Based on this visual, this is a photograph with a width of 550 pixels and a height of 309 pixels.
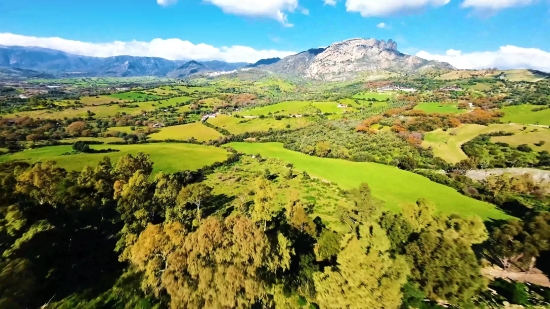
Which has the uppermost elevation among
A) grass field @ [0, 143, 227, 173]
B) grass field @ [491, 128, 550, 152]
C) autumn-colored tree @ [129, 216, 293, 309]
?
grass field @ [491, 128, 550, 152]

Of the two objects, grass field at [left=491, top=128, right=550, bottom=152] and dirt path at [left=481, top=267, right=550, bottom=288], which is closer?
dirt path at [left=481, top=267, right=550, bottom=288]

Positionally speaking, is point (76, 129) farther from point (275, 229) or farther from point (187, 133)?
point (275, 229)

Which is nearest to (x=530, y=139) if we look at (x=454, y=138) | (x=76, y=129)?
(x=454, y=138)

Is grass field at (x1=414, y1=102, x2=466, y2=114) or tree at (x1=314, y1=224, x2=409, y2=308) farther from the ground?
grass field at (x1=414, y1=102, x2=466, y2=114)

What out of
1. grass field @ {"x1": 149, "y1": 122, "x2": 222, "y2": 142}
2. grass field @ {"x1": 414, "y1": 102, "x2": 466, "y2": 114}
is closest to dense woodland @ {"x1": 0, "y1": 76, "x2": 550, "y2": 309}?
grass field @ {"x1": 149, "y1": 122, "x2": 222, "y2": 142}

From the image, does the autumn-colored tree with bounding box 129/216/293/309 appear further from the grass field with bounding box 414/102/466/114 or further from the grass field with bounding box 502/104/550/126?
the grass field with bounding box 414/102/466/114

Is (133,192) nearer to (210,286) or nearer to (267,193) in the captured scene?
(267,193)
